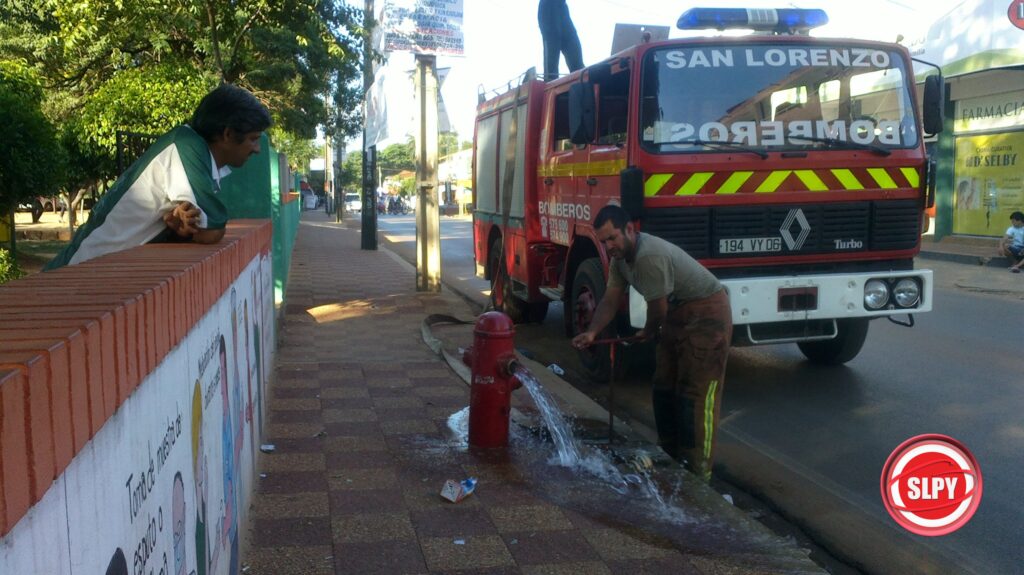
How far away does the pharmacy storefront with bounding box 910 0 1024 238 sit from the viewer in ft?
63.3

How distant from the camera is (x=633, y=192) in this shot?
696 cm

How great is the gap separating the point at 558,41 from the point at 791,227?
4.39 metres

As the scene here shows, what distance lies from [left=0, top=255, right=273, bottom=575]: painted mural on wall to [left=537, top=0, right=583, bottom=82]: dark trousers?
725 cm

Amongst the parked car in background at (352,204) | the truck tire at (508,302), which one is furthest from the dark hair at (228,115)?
the parked car in background at (352,204)

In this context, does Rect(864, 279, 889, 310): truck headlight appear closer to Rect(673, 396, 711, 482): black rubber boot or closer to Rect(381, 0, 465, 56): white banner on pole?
Rect(673, 396, 711, 482): black rubber boot

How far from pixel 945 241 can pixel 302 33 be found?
1608 cm

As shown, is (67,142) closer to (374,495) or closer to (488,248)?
(488,248)

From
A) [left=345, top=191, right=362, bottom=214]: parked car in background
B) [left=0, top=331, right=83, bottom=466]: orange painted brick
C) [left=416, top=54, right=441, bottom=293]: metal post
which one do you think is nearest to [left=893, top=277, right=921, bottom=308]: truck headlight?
[left=0, top=331, right=83, bottom=466]: orange painted brick

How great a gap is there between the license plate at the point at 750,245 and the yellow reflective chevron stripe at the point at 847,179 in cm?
62

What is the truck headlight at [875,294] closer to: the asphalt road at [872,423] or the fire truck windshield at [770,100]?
the asphalt road at [872,423]

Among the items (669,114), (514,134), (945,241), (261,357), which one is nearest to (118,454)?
(261,357)

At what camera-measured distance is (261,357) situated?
5.53m

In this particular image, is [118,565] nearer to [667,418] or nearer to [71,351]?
[71,351]

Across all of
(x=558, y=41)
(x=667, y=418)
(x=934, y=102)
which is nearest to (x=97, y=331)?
(x=667, y=418)
